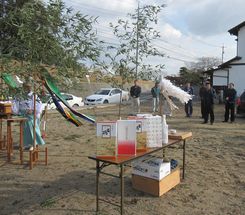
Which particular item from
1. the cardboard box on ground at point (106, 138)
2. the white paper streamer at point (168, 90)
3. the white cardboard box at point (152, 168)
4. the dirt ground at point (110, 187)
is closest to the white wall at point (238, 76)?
the dirt ground at point (110, 187)

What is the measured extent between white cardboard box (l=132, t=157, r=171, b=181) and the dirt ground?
315mm

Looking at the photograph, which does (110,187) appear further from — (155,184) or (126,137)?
(126,137)

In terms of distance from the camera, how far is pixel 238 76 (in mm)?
27578

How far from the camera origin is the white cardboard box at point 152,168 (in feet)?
17.7

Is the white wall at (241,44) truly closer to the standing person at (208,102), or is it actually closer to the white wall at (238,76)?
the white wall at (238,76)

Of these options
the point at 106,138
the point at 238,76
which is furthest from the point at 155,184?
the point at 238,76

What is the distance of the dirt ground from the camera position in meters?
5.00

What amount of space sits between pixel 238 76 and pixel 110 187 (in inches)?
945

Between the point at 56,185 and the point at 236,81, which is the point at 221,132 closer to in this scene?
the point at 56,185

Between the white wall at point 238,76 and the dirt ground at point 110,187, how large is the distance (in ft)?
64.0

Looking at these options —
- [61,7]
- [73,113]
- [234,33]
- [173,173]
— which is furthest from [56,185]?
[234,33]

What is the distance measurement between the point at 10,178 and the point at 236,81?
79.8 feet

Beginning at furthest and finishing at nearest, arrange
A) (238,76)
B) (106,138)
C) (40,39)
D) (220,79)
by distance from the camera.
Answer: (220,79) < (238,76) < (106,138) < (40,39)

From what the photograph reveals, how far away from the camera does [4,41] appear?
12.1 ft
